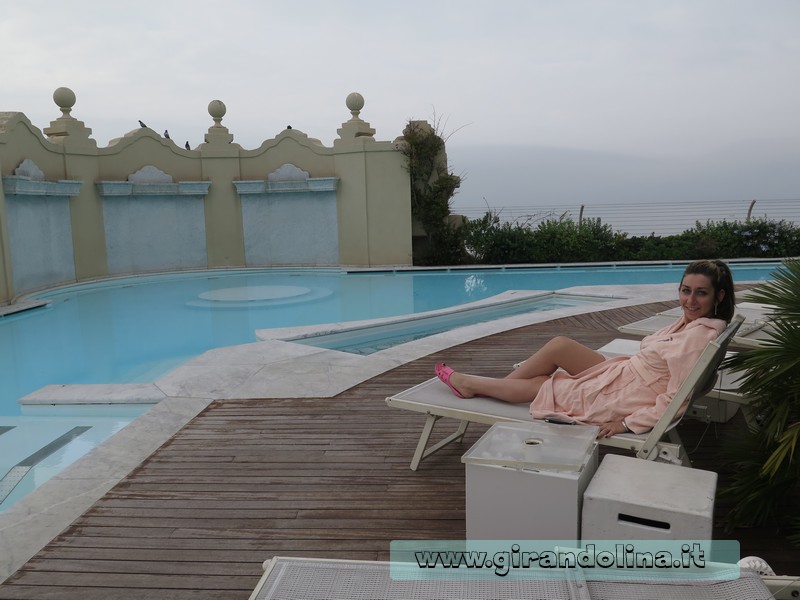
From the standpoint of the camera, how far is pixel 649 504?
2041mm

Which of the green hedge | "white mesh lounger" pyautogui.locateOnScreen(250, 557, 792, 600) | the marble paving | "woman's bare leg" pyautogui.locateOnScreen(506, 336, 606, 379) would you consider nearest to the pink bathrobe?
"woman's bare leg" pyautogui.locateOnScreen(506, 336, 606, 379)

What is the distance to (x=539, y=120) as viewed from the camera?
785 inches

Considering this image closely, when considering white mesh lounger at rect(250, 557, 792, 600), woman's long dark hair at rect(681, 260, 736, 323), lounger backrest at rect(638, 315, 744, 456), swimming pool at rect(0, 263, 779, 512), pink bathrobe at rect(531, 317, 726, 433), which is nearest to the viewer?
white mesh lounger at rect(250, 557, 792, 600)

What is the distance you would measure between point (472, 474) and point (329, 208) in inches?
541

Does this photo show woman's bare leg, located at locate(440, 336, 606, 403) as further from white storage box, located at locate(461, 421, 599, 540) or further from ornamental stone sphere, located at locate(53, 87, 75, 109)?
ornamental stone sphere, located at locate(53, 87, 75, 109)

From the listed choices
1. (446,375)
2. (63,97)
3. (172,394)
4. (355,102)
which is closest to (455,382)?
(446,375)

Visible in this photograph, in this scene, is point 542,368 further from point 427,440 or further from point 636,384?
point 427,440

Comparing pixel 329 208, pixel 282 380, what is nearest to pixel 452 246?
pixel 329 208

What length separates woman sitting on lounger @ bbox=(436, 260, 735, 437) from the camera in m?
2.92

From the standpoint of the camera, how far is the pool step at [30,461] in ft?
13.7

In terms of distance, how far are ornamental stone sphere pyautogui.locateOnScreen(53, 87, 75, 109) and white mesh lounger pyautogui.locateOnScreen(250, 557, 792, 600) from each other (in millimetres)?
14748

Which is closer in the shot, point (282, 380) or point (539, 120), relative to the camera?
point (282, 380)

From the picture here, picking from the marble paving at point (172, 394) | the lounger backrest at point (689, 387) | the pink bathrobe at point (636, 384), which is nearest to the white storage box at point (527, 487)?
the lounger backrest at point (689, 387)

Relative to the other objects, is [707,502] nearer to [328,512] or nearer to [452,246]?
[328,512]
